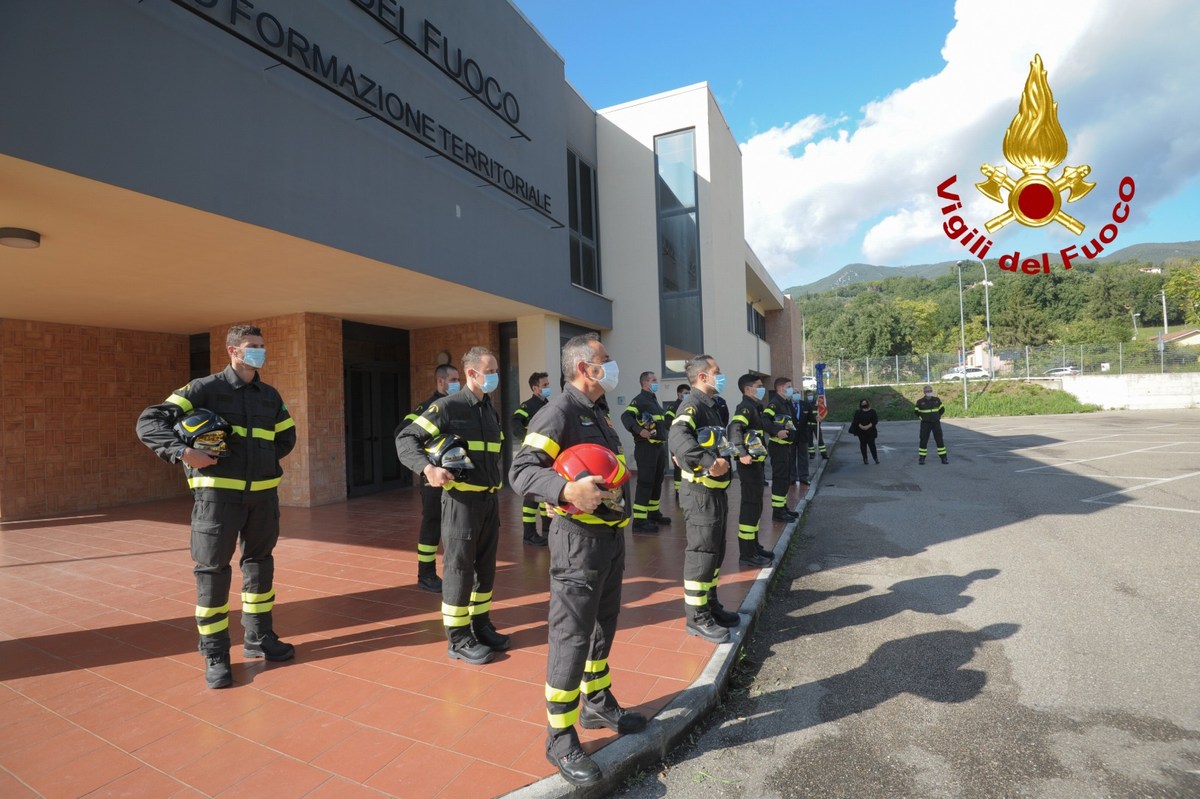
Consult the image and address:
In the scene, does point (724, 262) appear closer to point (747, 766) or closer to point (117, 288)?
point (117, 288)

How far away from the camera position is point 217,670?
3.57 meters

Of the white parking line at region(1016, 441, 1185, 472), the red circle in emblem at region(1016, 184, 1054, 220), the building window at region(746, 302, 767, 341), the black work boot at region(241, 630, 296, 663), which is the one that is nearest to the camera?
the black work boot at region(241, 630, 296, 663)

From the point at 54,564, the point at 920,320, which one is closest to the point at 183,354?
the point at 54,564

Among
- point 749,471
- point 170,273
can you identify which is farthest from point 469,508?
point 170,273

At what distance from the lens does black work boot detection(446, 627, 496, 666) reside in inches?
150

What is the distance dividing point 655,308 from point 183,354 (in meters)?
10.2

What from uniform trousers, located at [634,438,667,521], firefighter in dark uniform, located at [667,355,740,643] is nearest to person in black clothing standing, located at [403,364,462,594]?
firefighter in dark uniform, located at [667,355,740,643]

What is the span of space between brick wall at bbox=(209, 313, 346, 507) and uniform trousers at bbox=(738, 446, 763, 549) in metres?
7.72

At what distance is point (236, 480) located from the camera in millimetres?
3607

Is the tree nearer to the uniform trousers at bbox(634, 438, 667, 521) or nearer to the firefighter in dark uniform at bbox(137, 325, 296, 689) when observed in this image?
the uniform trousers at bbox(634, 438, 667, 521)

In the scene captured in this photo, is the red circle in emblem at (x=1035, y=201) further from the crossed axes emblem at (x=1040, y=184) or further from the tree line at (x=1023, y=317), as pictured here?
the tree line at (x=1023, y=317)

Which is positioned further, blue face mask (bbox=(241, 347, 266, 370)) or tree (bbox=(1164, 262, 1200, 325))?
tree (bbox=(1164, 262, 1200, 325))

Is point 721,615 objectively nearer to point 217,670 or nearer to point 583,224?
point 217,670

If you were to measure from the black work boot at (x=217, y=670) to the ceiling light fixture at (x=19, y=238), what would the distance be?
→ 4621mm
